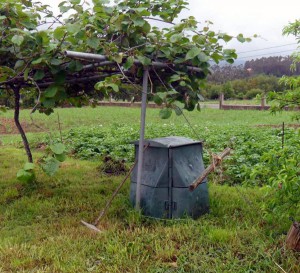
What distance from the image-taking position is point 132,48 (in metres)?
3.53

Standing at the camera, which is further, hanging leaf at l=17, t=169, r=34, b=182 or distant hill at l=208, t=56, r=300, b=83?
distant hill at l=208, t=56, r=300, b=83

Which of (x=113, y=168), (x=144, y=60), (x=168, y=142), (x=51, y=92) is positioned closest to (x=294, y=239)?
(x=168, y=142)

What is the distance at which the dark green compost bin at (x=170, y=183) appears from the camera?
3.70 meters

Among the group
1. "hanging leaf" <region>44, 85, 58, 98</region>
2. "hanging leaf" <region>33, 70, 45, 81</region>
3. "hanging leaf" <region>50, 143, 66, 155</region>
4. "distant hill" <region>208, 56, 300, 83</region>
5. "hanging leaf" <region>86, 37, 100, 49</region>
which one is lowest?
"hanging leaf" <region>50, 143, 66, 155</region>

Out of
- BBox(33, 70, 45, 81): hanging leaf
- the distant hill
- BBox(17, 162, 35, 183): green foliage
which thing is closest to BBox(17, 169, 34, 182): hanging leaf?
BBox(17, 162, 35, 183): green foliage

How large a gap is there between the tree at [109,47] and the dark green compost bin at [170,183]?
1.57 feet

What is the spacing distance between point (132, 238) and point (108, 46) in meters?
1.69

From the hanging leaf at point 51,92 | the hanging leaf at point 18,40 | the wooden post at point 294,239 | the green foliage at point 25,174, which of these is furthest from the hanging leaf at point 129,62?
the wooden post at point 294,239

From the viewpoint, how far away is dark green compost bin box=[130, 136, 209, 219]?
12.1 ft

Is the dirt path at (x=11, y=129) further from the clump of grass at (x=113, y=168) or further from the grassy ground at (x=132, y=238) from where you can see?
the grassy ground at (x=132, y=238)

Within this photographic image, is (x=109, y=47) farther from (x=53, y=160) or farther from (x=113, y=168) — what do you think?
(x=113, y=168)

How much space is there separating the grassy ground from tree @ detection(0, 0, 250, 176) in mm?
866

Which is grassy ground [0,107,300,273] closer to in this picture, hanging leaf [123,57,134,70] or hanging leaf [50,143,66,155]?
hanging leaf [50,143,66,155]

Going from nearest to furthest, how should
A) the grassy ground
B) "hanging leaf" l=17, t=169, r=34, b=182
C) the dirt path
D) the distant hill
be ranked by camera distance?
the grassy ground → "hanging leaf" l=17, t=169, r=34, b=182 → the dirt path → the distant hill
